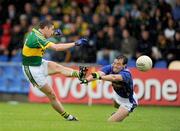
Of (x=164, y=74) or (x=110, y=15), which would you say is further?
(x=110, y=15)

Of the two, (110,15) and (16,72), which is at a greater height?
(110,15)

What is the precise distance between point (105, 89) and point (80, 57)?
191 centimetres

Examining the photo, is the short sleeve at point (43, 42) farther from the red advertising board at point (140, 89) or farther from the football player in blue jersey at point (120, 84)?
the red advertising board at point (140, 89)

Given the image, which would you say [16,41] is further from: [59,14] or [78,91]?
[78,91]

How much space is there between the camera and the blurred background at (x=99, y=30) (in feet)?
71.5

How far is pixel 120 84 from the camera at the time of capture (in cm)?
1402

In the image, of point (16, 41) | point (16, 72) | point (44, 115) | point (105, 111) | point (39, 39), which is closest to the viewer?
point (39, 39)

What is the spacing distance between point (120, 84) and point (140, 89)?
6.59m

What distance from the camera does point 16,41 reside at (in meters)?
23.4

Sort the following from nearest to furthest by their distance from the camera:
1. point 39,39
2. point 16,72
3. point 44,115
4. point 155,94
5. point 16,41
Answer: point 39,39 < point 44,115 < point 155,94 < point 16,72 < point 16,41

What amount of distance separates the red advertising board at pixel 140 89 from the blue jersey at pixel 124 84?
6298mm

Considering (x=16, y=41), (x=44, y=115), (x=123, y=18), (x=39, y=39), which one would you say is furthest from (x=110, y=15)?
(x=39, y=39)

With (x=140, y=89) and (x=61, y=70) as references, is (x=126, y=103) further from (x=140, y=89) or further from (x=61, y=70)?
(x=140, y=89)

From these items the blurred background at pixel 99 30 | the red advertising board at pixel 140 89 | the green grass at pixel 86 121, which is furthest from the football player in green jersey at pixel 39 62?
the blurred background at pixel 99 30
